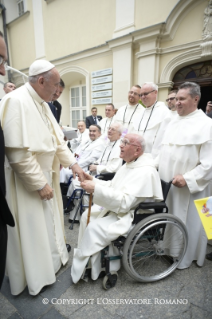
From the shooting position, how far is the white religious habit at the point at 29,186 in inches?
52.7

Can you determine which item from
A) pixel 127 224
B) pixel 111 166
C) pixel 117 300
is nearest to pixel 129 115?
pixel 111 166

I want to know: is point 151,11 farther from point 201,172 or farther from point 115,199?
point 115,199

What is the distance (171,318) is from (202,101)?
7.44 m

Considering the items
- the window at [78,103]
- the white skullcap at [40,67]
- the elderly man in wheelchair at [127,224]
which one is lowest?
the elderly man in wheelchair at [127,224]

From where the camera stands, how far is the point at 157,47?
5.52 meters

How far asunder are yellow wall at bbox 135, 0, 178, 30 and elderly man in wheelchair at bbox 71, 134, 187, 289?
5565mm

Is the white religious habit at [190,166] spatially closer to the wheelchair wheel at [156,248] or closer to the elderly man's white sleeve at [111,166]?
the wheelchair wheel at [156,248]

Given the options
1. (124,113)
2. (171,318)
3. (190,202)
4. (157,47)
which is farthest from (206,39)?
(171,318)

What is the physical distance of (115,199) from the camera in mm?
1630

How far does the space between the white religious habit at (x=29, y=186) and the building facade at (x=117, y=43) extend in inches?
207

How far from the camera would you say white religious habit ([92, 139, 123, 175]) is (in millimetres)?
2939

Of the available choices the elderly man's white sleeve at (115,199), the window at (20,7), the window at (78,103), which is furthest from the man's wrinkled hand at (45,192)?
the window at (20,7)

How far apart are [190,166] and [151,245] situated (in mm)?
924

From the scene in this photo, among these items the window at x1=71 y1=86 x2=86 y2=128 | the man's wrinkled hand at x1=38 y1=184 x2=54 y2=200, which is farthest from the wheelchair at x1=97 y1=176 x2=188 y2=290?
the window at x1=71 y1=86 x2=86 y2=128
